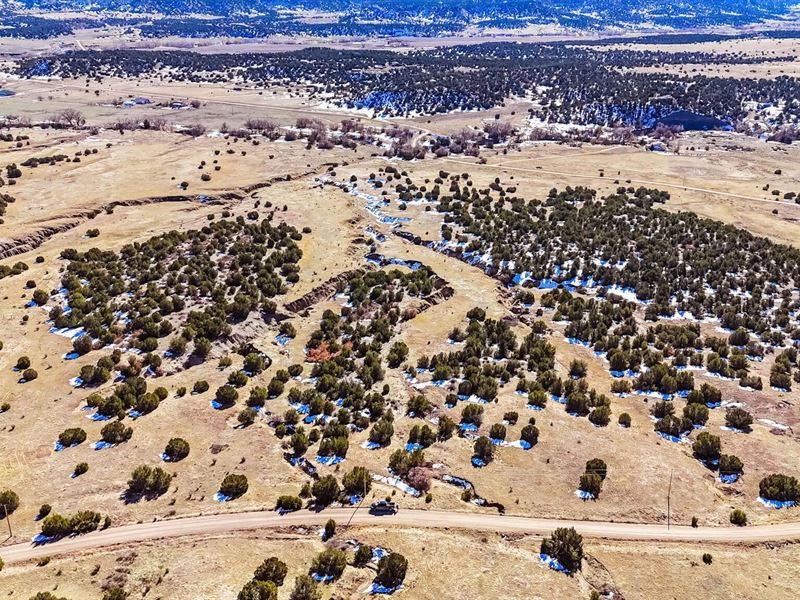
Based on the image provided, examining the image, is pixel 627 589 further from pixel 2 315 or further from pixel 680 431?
pixel 2 315

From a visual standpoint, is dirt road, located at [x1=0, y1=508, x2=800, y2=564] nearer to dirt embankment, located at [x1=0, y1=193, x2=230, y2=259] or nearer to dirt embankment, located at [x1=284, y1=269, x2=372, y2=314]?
dirt embankment, located at [x1=284, y1=269, x2=372, y2=314]

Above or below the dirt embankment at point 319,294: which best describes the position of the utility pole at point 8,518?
below

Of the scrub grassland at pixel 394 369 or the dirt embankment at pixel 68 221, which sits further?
the dirt embankment at pixel 68 221

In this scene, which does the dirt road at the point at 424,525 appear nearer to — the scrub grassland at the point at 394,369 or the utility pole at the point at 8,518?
the scrub grassland at the point at 394,369

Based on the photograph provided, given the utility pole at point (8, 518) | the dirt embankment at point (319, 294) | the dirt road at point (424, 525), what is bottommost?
the utility pole at point (8, 518)

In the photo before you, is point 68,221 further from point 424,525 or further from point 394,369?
point 424,525

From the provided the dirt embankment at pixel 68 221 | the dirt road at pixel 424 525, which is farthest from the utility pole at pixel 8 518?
the dirt embankment at pixel 68 221

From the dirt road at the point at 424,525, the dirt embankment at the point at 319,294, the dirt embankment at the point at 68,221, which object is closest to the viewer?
the dirt road at the point at 424,525

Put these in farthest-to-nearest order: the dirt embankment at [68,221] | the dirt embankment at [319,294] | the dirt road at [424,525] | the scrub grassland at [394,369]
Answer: the dirt embankment at [68,221] → the dirt embankment at [319,294] → the dirt road at [424,525] → the scrub grassland at [394,369]

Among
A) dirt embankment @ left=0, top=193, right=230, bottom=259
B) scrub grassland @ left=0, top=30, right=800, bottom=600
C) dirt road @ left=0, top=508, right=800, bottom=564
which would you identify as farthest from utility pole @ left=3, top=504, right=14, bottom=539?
dirt embankment @ left=0, top=193, right=230, bottom=259
